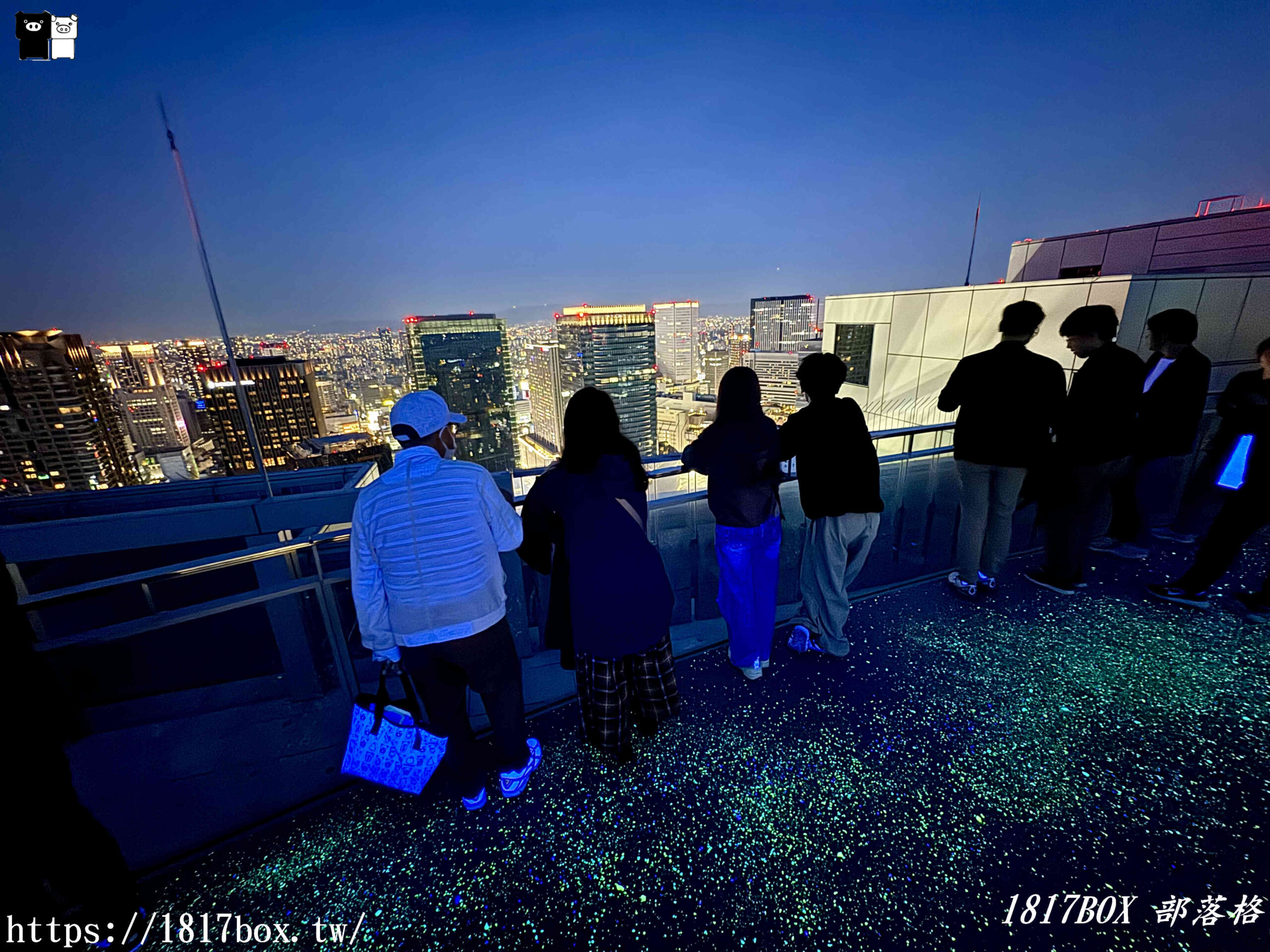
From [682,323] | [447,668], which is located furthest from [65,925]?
[682,323]

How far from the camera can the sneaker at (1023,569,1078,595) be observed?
3.20 metres

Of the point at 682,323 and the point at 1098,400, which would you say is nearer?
the point at 1098,400

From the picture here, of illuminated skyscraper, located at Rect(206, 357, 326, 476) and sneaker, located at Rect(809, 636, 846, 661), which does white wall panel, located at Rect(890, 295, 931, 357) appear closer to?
sneaker, located at Rect(809, 636, 846, 661)

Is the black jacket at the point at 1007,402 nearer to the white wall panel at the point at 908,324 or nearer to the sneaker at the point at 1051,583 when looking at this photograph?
the sneaker at the point at 1051,583

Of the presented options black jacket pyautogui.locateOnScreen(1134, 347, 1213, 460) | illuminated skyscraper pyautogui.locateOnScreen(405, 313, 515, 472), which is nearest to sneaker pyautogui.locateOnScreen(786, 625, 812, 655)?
black jacket pyautogui.locateOnScreen(1134, 347, 1213, 460)

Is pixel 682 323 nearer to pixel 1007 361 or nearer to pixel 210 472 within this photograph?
pixel 210 472

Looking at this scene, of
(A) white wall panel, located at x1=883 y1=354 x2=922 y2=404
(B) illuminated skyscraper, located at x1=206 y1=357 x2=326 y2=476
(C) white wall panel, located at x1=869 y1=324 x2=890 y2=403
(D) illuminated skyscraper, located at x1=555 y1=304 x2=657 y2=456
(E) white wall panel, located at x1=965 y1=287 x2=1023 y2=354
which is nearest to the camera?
(E) white wall panel, located at x1=965 y1=287 x2=1023 y2=354

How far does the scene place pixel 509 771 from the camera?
199cm

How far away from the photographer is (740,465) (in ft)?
7.15

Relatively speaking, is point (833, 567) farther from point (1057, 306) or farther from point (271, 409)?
point (271, 409)

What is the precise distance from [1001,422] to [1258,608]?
2074mm

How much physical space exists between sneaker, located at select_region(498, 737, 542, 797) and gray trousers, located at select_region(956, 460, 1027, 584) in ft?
9.99

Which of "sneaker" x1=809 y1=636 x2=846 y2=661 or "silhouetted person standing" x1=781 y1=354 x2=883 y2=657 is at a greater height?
"silhouetted person standing" x1=781 y1=354 x2=883 y2=657

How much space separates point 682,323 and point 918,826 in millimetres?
96761
